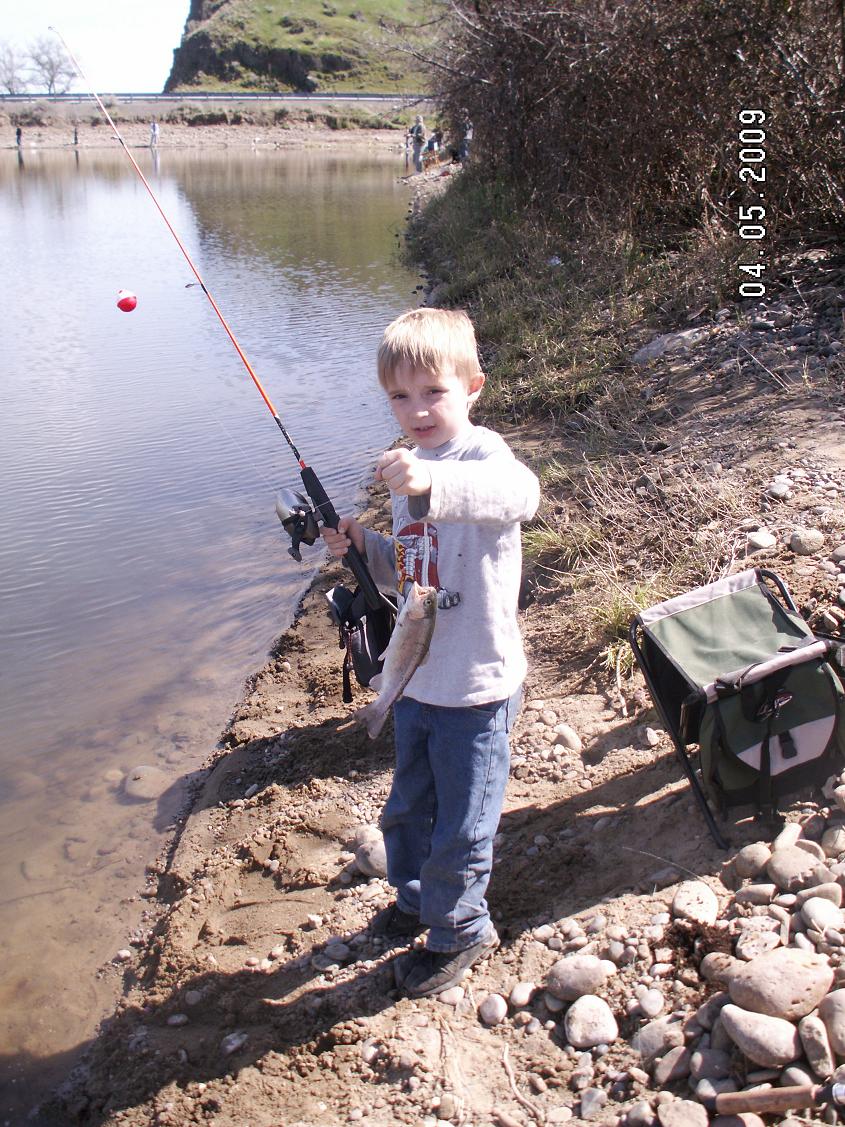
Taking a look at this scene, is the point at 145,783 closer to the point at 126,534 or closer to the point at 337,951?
the point at 337,951

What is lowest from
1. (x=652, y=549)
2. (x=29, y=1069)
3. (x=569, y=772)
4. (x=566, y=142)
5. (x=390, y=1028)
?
(x=29, y=1069)

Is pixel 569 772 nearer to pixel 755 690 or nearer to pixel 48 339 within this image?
pixel 755 690

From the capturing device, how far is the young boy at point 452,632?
2.45 meters

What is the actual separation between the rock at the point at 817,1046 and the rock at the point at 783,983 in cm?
5

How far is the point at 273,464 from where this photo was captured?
8.37 metres

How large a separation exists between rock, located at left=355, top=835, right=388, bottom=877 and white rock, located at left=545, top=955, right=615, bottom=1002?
35.0 inches

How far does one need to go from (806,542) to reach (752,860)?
1.85 metres

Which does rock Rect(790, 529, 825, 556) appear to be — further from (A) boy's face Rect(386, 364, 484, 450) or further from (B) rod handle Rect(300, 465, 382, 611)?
(A) boy's face Rect(386, 364, 484, 450)

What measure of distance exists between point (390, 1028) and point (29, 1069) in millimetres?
1239

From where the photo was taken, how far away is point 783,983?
224 cm

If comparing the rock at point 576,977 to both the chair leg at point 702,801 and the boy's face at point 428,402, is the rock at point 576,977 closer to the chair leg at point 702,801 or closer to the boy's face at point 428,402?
the chair leg at point 702,801

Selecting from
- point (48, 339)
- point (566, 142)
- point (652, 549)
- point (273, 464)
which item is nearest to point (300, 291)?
point (48, 339)

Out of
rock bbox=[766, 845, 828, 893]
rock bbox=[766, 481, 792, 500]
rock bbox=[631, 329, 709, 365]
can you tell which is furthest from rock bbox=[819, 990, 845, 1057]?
rock bbox=[631, 329, 709, 365]

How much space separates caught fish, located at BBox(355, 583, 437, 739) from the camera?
2441mm
